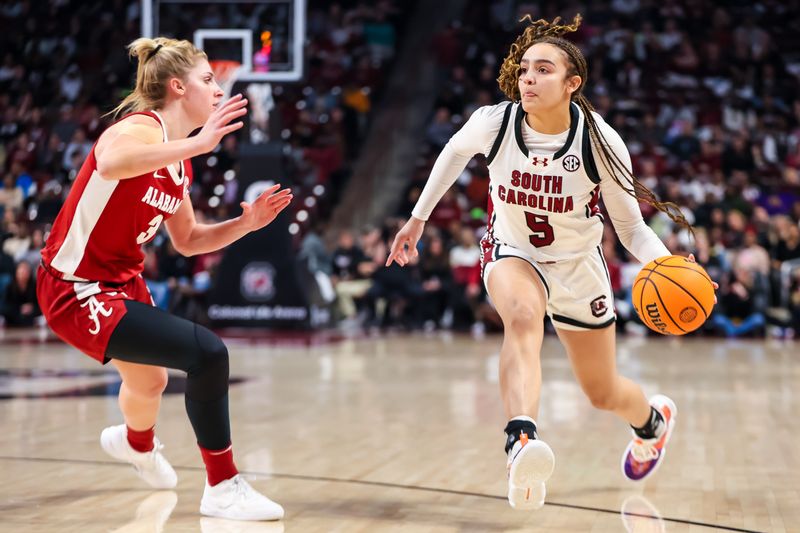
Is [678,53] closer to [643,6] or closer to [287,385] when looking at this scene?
[643,6]

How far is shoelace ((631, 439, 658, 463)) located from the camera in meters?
4.76

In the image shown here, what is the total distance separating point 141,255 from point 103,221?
0.92 feet

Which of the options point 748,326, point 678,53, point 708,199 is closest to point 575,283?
point 748,326

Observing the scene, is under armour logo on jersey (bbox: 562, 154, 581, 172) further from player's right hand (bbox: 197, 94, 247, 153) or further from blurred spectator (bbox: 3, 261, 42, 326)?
blurred spectator (bbox: 3, 261, 42, 326)

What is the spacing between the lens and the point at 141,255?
417 cm

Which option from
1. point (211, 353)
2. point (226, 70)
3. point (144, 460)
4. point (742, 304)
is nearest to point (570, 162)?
point (211, 353)

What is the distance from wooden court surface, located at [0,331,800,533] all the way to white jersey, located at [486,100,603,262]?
1046 mm

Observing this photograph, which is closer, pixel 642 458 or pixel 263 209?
pixel 263 209

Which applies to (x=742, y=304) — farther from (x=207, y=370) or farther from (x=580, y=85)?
(x=207, y=370)

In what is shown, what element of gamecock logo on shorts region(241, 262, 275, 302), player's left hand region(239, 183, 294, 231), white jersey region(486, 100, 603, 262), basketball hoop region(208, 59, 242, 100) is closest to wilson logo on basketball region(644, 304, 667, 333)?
white jersey region(486, 100, 603, 262)

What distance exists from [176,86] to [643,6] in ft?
53.7

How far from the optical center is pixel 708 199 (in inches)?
564

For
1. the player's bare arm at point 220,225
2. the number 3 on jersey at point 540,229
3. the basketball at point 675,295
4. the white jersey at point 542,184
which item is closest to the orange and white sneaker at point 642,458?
the basketball at point 675,295

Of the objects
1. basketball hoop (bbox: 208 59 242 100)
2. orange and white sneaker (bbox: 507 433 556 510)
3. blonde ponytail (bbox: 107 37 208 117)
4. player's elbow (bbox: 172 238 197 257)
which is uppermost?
basketball hoop (bbox: 208 59 242 100)
